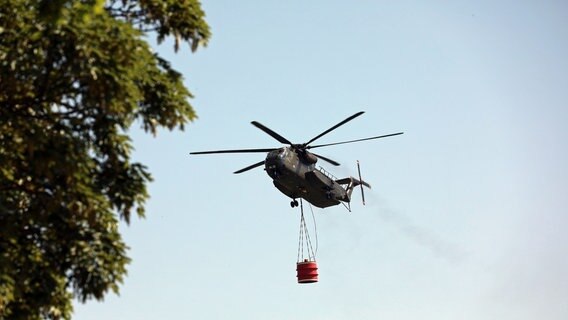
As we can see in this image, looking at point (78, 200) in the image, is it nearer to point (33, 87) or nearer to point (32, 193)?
point (32, 193)

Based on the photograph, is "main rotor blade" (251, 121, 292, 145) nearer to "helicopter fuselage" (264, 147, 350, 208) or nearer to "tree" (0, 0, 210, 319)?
"helicopter fuselage" (264, 147, 350, 208)

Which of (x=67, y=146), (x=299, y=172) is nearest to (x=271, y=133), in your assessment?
(x=299, y=172)

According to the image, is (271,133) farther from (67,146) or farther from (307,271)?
(67,146)

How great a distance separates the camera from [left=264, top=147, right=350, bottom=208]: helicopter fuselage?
4375cm

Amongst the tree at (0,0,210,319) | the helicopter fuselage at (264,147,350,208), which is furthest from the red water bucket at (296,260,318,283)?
the tree at (0,0,210,319)

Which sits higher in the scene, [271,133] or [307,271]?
[271,133]

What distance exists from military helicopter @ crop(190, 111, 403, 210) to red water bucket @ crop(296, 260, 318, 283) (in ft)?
14.9

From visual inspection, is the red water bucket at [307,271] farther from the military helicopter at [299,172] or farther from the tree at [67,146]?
the tree at [67,146]

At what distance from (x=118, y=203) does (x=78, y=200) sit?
1.22 m

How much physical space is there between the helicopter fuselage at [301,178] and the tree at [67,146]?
2095 centimetres

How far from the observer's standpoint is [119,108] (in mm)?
20891

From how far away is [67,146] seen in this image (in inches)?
814

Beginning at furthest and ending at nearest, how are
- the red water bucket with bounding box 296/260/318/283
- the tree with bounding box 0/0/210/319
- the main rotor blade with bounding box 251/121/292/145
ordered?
the red water bucket with bounding box 296/260/318/283
the main rotor blade with bounding box 251/121/292/145
the tree with bounding box 0/0/210/319

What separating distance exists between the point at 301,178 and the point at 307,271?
5.23m
